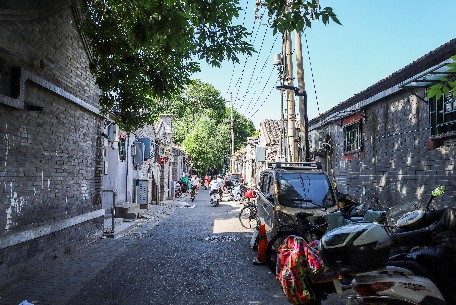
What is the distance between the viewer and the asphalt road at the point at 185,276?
232 inches

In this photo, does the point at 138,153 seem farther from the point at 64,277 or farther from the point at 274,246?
the point at 274,246

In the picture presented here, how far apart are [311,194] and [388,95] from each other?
3.85m

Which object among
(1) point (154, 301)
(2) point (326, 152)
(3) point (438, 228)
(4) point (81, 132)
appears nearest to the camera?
(3) point (438, 228)

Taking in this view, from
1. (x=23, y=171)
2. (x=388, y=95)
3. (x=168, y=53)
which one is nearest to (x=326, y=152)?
(x=388, y=95)

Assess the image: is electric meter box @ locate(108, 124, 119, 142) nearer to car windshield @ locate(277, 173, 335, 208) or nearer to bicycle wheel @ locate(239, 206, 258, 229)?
bicycle wheel @ locate(239, 206, 258, 229)

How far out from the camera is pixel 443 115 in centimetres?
844

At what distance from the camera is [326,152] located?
1706 centimetres

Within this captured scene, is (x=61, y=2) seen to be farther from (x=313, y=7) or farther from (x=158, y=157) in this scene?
(x=158, y=157)

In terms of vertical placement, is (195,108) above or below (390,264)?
above

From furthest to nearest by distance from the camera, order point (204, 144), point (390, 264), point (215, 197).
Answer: point (204, 144) < point (215, 197) < point (390, 264)

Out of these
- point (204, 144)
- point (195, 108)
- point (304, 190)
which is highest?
point (195, 108)

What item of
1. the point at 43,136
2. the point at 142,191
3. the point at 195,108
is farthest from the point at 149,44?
the point at 195,108

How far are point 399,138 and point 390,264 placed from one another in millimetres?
7953

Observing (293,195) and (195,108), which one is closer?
(293,195)
